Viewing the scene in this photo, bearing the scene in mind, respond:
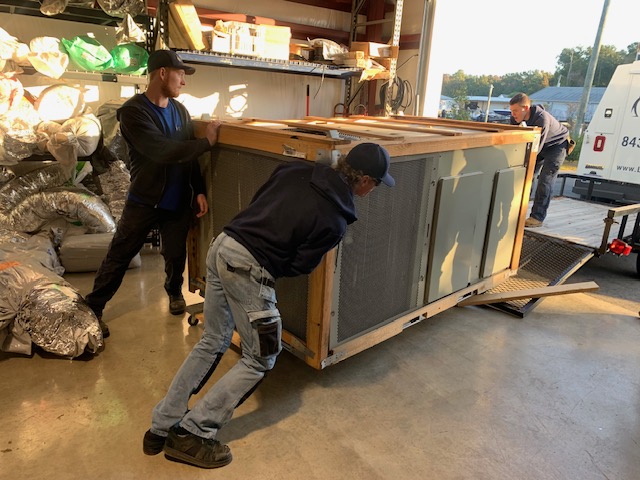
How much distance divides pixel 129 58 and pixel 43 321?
2.57 meters

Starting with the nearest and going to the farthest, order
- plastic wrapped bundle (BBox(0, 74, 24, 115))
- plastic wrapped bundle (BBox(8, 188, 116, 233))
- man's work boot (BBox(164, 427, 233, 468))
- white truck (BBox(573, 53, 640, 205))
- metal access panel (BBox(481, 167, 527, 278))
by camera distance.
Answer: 1. man's work boot (BBox(164, 427, 233, 468))
2. metal access panel (BBox(481, 167, 527, 278))
3. plastic wrapped bundle (BBox(0, 74, 24, 115))
4. plastic wrapped bundle (BBox(8, 188, 116, 233))
5. white truck (BBox(573, 53, 640, 205))

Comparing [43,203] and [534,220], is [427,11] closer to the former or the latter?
[534,220]

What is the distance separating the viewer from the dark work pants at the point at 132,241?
2959mm

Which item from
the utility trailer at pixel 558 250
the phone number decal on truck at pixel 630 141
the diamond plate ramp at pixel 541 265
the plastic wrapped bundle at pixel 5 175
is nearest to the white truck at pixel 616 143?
the phone number decal on truck at pixel 630 141

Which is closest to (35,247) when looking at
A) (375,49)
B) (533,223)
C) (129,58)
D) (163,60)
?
(129,58)

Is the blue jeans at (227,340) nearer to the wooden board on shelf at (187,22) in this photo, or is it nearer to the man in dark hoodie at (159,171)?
the man in dark hoodie at (159,171)

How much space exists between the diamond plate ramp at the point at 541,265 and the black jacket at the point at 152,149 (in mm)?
2558

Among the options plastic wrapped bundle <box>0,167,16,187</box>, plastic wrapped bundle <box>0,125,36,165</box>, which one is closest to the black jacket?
plastic wrapped bundle <box>0,125,36,165</box>

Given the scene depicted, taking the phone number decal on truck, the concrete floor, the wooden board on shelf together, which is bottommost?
the concrete floor

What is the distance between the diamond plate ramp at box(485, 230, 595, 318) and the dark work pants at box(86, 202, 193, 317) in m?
2.46

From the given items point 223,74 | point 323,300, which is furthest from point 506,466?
point 223,74

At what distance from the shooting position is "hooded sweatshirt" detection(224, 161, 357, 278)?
1.82 m

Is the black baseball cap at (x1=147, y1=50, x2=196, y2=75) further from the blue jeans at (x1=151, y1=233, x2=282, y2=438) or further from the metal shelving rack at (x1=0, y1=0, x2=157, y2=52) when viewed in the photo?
the metal shelving rack at (x1=0, y1=0, x2=157, y2=52)

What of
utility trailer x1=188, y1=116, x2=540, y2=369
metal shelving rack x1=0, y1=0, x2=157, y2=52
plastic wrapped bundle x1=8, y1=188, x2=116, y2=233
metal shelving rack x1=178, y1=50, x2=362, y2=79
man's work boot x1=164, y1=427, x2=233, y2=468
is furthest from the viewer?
metal shelving rack x1=178, y1=50, x2=362, y2=79
